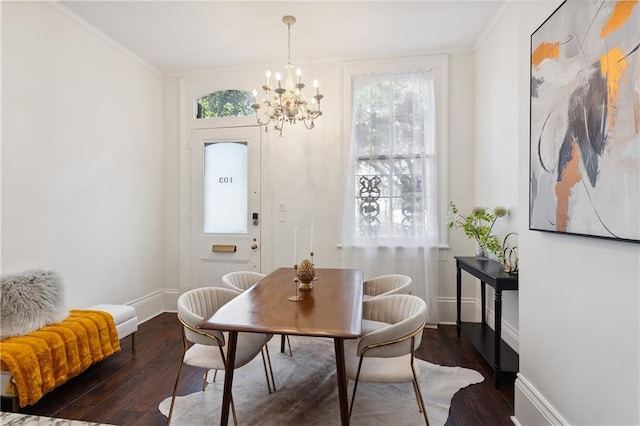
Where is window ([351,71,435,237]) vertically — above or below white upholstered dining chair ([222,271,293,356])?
above

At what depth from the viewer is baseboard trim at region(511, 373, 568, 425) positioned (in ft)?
5.11

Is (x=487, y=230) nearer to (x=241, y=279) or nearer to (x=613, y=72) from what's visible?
(x=613, y=72)

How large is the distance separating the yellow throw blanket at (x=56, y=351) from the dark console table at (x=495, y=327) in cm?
313

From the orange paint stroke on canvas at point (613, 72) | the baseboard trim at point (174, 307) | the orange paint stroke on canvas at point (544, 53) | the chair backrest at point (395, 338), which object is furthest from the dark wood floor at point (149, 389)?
the orange paint stroke on canvas at point (544, 53)

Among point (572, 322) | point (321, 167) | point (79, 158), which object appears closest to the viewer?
point (572, 322)

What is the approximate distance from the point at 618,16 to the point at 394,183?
252 centimetres

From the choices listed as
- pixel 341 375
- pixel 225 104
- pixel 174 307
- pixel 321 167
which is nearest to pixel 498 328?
pixel 341 375

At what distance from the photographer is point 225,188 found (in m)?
4.07

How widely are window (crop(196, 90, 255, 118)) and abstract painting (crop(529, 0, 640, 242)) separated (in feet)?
10.5

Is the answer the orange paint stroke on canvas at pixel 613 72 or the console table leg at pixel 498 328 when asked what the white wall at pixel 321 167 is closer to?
the console table leg at pixel 498 328

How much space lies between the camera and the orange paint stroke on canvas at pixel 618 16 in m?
1.09

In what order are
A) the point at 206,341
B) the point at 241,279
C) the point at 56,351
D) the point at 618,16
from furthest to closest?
the point at 241,279 → the point at 56,351 → the point at 206,341 → the point at 618,16

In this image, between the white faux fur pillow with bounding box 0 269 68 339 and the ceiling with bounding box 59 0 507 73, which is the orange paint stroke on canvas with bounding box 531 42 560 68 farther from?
the white faux fur pillow with bounding box 0 269 68 339

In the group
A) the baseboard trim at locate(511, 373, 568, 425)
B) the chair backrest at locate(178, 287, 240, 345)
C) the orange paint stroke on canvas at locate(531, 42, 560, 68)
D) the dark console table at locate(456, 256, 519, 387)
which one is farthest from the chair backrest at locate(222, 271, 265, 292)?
the orange paint stroke on canvas at locate(531, 42, 560, 68)
